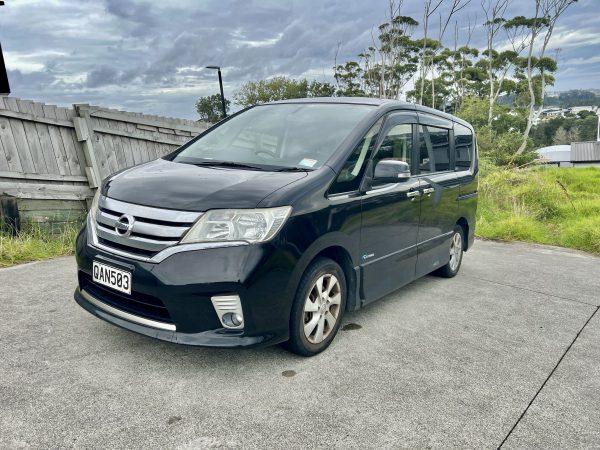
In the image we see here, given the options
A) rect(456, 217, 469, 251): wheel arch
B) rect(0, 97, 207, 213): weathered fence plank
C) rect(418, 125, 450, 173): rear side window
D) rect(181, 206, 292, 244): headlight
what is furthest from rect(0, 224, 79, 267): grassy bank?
rect(456, 217, 469, 251): wheel arch

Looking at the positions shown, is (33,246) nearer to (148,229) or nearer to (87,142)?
(87,142)

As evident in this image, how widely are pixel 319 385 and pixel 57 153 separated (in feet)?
19.3

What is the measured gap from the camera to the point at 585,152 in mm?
53500

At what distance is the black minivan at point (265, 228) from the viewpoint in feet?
8.43

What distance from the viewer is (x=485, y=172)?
1387 cm

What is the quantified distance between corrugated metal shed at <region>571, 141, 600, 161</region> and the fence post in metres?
57.9

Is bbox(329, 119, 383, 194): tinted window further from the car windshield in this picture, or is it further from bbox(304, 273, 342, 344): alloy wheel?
bbox(304, 273, 342, 344): alloy wheel

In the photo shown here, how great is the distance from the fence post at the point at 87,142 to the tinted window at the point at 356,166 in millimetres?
5074

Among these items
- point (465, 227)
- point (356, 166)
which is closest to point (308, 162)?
point (356, 166)

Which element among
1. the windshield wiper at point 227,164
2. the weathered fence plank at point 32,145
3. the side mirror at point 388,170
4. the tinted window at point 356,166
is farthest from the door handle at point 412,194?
the weathered fence plank at point 32,145

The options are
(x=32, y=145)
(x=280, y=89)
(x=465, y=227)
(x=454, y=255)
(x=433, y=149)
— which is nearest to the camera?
(x=433, y=149)

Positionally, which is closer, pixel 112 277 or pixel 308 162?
pixel 112 277

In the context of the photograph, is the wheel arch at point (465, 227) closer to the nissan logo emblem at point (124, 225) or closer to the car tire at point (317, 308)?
the car tire at point (317, 308)

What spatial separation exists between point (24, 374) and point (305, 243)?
5.96 feet
